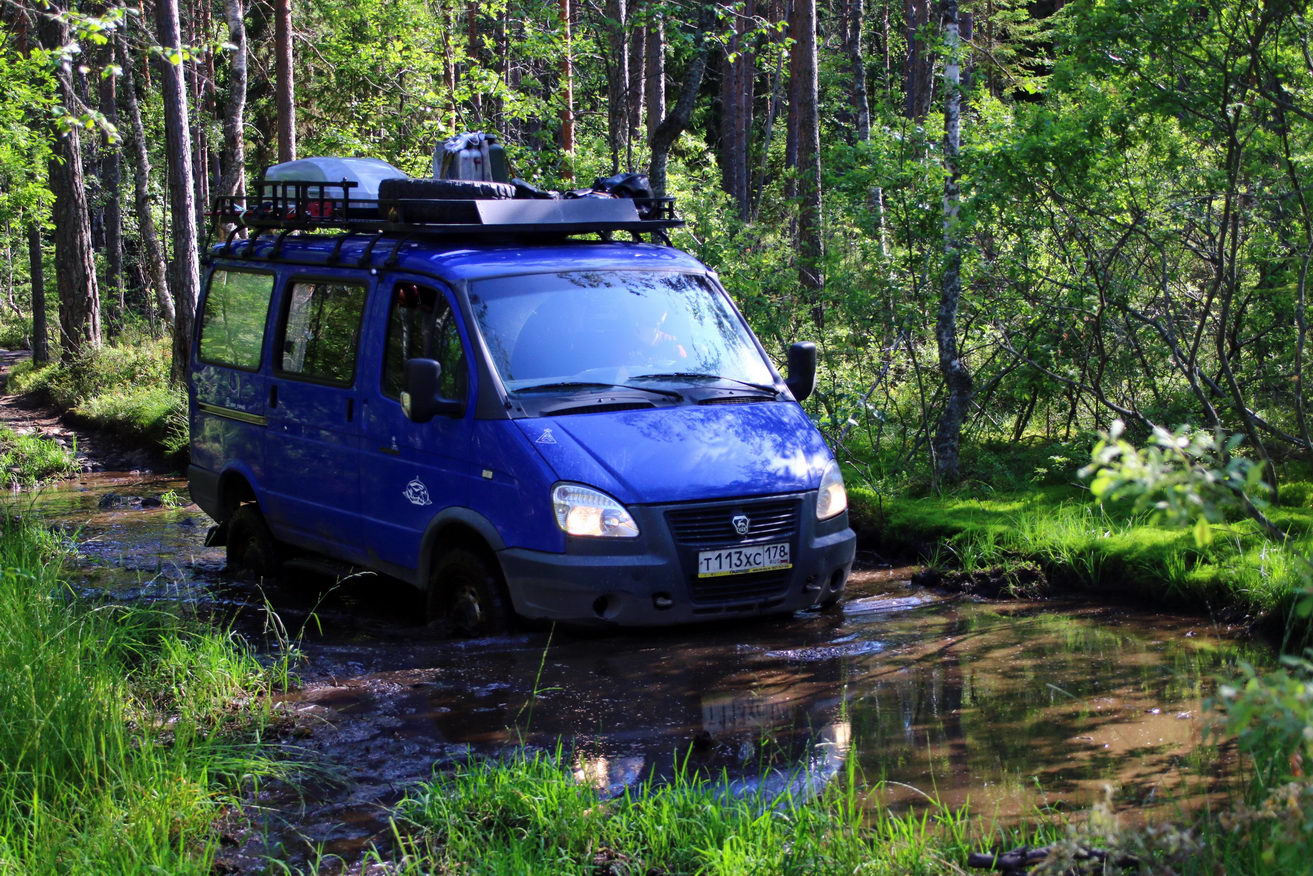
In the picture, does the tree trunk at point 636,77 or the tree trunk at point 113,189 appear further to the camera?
the tree trunk at point 113,189

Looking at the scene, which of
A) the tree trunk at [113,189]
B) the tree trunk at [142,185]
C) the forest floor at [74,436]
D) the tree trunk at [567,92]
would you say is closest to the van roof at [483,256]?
the tree trunk at [567,92]

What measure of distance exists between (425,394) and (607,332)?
109 cm

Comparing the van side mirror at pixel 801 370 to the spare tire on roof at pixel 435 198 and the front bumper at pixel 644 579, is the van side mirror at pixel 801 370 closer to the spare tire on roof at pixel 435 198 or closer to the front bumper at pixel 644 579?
→ the front bumper at pixel 644 579

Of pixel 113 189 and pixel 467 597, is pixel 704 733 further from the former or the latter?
pixel 113 189

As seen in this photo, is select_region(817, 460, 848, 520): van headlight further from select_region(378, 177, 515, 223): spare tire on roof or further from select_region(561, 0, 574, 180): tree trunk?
select_region(561, 0, 574, 180): tree trunk

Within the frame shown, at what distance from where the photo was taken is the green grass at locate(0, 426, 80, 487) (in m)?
14.3

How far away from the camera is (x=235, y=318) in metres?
9.33

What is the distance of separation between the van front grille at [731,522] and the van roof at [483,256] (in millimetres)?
1801

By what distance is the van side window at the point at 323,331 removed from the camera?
26.1ft

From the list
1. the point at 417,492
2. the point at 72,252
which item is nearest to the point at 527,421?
the point at 417,492

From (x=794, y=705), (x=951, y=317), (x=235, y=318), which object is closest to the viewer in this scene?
(x=794, y=705)

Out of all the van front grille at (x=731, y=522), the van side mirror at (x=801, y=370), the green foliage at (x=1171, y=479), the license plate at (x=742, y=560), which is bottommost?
the license plate at (x=742, y=560)

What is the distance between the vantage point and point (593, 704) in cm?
583

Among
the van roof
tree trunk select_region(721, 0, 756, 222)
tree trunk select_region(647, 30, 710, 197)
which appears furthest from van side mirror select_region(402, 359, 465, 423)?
tree trunk select_region(721, 0, 756, 222)
